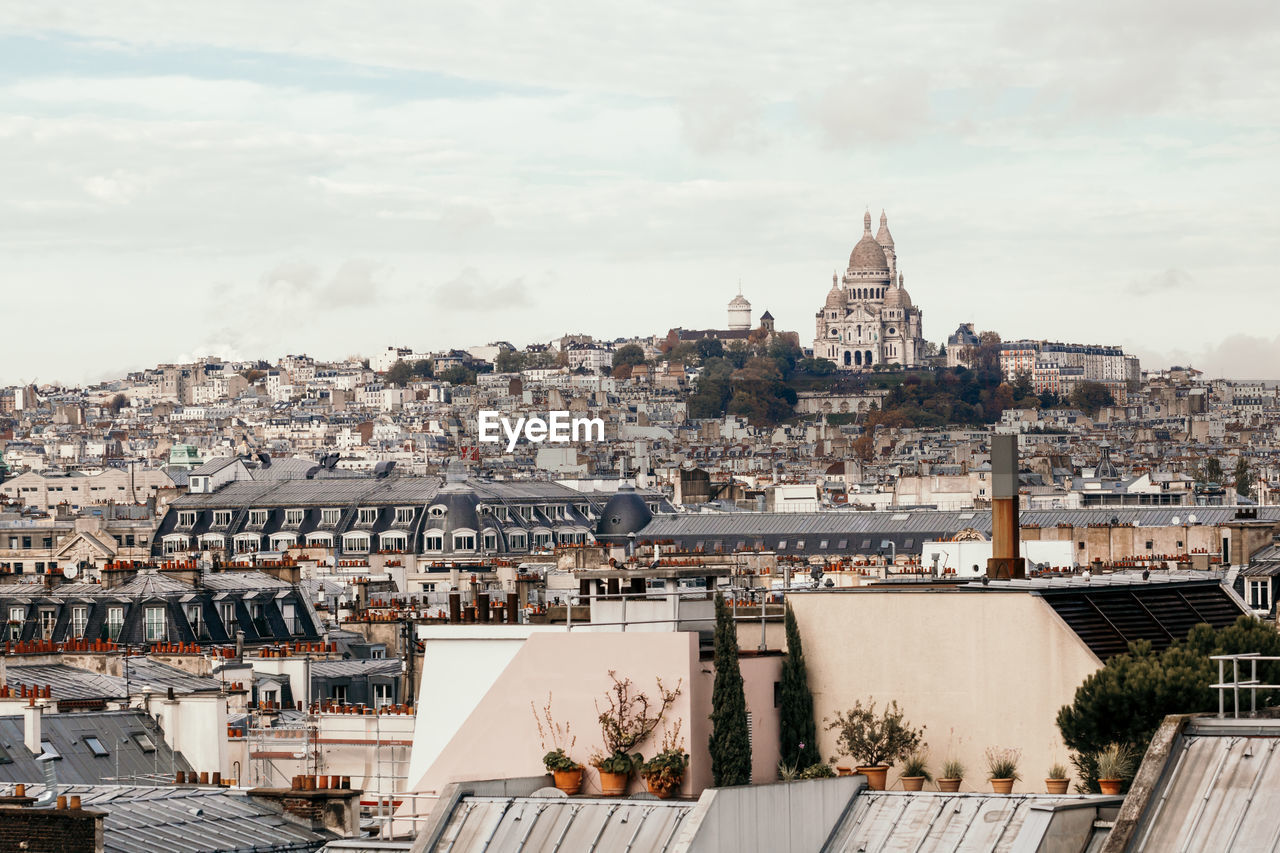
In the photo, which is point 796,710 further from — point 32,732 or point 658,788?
point 32,732

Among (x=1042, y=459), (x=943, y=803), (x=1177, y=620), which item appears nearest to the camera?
(x=943, y=803)

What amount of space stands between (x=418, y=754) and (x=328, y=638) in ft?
65.7

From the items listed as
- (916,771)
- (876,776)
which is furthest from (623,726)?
(916,771)

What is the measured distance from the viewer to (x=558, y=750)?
1622 centimetres

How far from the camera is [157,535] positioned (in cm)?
9875

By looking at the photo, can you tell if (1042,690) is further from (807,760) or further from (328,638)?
(328,638)

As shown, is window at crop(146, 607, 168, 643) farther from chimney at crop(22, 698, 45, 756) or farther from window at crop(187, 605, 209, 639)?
chimney at crop(22, 698, 45, 756)

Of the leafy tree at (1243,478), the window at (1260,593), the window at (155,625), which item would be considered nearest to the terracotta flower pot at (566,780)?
the window at (155,625)

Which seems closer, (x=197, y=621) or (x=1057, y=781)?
(x=1057, y=781)

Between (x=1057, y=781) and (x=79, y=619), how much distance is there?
967 inches

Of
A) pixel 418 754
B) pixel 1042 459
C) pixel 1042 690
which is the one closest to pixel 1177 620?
pixel 1042 690

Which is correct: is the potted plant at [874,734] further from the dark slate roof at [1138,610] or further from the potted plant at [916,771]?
the dark slate roof at [1138,610]

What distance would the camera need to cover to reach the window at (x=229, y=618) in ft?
127

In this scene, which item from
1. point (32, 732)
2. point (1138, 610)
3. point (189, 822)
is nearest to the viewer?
point (189, 822)
